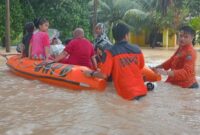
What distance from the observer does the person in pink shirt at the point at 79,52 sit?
811cm

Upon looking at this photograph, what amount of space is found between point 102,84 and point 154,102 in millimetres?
1027

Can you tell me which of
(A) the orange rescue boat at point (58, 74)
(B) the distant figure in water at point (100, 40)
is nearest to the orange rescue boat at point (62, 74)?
(A) the orange rescue boat at point (58, 74)

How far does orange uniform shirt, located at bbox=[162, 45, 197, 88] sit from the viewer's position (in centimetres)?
679

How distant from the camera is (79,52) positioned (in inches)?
Answer: 321

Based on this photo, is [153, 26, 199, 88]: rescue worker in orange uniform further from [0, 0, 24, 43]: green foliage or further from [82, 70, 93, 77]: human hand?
[0, 0, 24, 43]: green foliage

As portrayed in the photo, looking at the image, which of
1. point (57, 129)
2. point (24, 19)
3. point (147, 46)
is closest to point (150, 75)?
point (57, 129)

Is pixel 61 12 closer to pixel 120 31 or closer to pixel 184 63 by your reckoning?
pixel 184 63

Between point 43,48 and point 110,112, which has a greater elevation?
point 43,48

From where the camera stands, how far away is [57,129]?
4695 millimetres

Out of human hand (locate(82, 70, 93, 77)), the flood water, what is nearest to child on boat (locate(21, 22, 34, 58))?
the flood water

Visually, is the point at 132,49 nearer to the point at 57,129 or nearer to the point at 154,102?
the point at 154,102

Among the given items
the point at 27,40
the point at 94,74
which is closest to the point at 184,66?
the point at 94,74

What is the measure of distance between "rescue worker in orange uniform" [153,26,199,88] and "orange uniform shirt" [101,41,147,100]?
0.75 metres

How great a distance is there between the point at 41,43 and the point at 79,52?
134 cm
